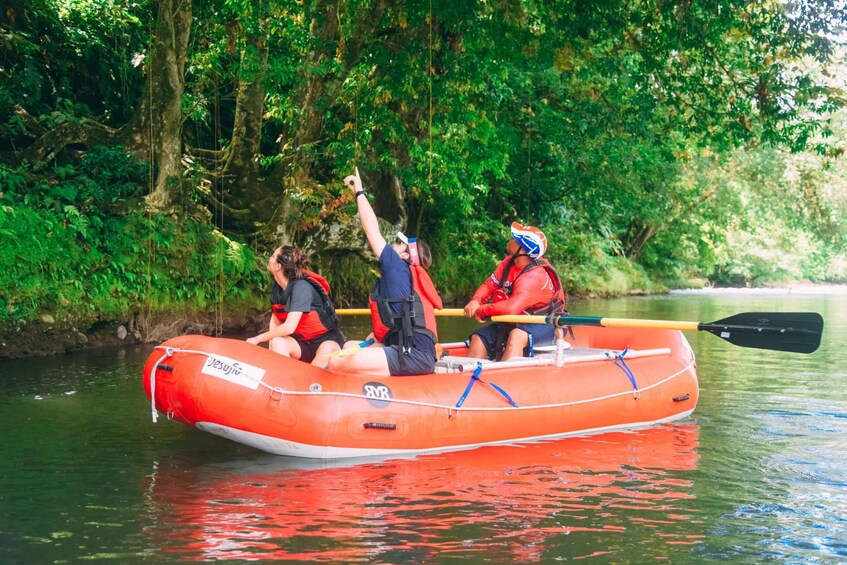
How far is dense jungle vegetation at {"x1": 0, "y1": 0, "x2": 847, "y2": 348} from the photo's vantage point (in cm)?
1251

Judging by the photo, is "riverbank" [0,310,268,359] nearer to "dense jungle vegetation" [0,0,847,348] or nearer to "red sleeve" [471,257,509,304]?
"dense jungle vegetation" [0,0,847,348]

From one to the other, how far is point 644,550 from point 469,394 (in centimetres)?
246

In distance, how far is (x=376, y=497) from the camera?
5602 millimetres

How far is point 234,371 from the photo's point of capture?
6.34 meters

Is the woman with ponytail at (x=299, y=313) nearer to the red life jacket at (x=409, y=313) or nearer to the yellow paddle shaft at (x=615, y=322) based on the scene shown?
the red life jacket at (x=409, y=313)

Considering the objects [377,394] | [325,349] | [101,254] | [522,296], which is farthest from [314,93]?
[377,394]

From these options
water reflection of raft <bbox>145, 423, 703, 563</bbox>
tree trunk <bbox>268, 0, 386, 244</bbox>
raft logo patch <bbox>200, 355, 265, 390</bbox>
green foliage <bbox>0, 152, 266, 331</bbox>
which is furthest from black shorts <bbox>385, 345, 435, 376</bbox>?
tree trunk <bbox>268, 0, 386, 244</bbox>

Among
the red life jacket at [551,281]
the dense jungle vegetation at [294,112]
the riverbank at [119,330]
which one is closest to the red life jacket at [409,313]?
the red life jacket at [551,281]

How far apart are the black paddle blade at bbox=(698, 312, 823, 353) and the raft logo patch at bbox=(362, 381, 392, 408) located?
7.98ft

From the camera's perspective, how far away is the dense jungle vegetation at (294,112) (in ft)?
41.0

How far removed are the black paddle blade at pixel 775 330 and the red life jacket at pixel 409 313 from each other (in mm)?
2066

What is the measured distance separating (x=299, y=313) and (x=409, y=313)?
838mm

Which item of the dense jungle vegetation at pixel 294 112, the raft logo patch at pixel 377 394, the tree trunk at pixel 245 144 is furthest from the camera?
the tree trunk at pixel 245 144

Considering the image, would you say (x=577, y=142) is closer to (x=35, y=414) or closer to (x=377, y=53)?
A: (x=377, y=53)
